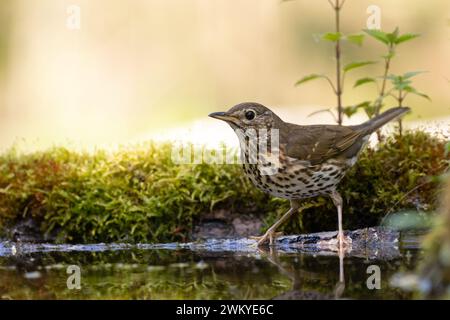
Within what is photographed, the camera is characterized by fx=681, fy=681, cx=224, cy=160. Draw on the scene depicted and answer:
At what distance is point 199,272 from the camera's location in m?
4.25

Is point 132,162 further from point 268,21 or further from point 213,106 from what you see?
point 268,21

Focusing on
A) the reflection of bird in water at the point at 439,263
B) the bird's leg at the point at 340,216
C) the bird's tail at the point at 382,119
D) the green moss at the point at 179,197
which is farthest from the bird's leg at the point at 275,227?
Answer: the reflection of bird in water at the point at 439,263

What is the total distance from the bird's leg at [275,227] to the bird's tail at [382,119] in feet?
2.89

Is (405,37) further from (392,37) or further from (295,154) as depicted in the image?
(295,154)

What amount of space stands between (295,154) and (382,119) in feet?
2.98

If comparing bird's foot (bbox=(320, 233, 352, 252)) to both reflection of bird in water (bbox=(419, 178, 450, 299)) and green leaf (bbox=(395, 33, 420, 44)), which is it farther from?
reflection of bird in water (bbox=(419, 178, 450, 299))

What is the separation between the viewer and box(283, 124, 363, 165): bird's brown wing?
5.62 m

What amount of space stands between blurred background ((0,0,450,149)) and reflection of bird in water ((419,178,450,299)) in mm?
8810

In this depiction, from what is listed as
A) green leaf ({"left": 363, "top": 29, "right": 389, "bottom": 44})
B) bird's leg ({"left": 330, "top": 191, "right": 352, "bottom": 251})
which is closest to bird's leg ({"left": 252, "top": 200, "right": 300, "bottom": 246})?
bird's leg ({"left": 330, "top": 191, "right": 352, "bottom": 251})

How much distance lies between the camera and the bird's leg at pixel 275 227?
5.51 m

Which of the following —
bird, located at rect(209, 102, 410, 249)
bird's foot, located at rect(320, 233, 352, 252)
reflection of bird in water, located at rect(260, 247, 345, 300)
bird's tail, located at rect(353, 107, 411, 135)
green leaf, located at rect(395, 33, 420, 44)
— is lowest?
A: reflection of bird in water, located at rect(260, 247, 345, 300)

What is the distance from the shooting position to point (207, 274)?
13.7ft
